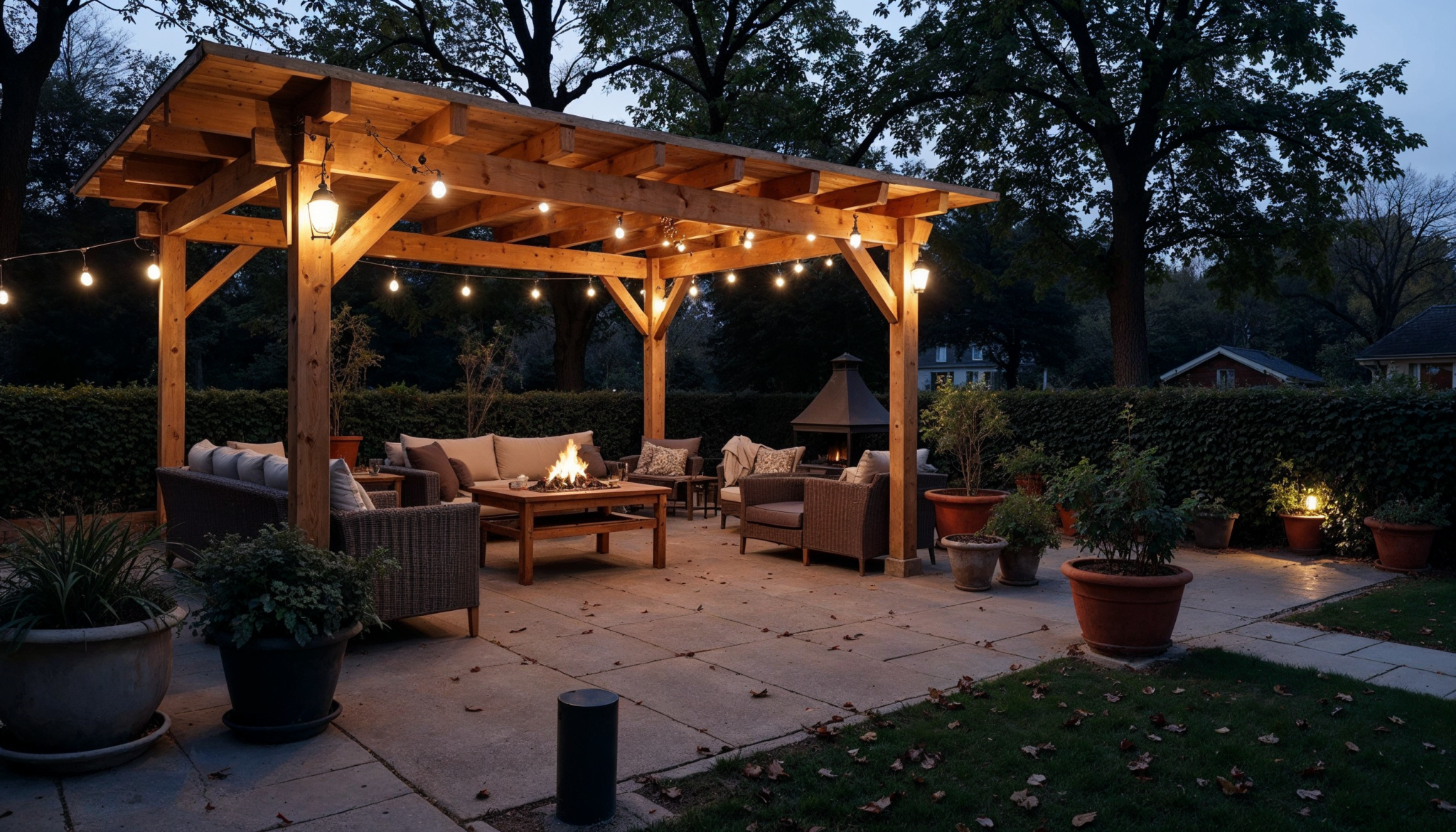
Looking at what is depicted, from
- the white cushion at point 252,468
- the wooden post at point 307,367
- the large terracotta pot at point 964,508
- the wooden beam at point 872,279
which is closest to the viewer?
the wooden post at point 307,367

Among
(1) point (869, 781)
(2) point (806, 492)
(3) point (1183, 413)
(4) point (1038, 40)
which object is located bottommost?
(1) point (869, 781)

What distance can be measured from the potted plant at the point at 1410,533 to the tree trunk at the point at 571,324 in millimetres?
10285

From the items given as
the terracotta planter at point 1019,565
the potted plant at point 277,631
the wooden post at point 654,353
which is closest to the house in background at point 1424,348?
the wooden post at point 654,353

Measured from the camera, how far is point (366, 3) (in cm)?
1401

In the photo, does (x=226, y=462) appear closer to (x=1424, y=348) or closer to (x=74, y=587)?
(x=74, y=587)

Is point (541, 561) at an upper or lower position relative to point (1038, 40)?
lower

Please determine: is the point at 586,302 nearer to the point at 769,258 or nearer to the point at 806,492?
the point at 769,258

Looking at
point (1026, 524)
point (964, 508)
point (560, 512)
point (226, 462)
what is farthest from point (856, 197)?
point (226, 462)

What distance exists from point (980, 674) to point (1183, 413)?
588 cm

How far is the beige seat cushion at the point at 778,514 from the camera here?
783cm

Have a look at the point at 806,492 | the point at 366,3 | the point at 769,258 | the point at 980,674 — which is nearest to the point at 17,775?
the point at 980,674

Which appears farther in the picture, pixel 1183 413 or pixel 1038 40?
pixel 1038 40

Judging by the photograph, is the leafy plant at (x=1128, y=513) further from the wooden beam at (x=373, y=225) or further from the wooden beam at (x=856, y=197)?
the wooden beam at (x=373, y=225)

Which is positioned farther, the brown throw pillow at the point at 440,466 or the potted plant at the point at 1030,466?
the potted plant at the point at 1030,466
